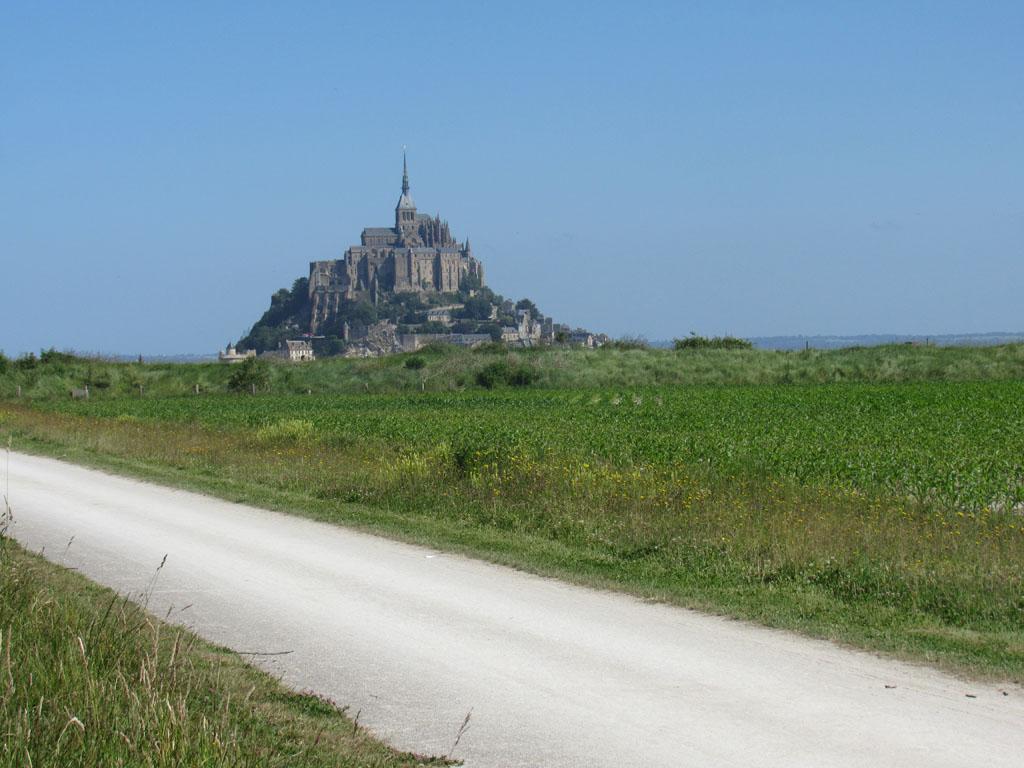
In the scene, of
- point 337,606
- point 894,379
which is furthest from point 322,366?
point 337,606

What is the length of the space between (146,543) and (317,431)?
1528 cm

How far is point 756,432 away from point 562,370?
1613 inches

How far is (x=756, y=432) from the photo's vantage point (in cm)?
2458

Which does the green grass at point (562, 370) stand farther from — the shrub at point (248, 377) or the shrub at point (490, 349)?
the shrub at point (248, 377)

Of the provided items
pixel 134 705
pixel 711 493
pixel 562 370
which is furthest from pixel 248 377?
pixel 134 705

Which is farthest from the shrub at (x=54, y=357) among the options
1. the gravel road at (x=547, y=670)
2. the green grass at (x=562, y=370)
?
the gravel road at (x=547, y=670)

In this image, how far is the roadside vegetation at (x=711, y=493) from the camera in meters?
10.5

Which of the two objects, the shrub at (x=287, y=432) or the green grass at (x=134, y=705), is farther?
the shrub at (x=287, y=432)

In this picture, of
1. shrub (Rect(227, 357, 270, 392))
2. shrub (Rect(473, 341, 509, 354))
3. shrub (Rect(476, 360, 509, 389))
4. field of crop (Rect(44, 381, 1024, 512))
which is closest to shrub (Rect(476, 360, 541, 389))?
shrub (Rect(476, 360, 509, 389))

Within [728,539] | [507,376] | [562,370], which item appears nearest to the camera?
[728,539]

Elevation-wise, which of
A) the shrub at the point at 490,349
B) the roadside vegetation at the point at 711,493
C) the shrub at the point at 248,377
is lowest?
the roadside vegetation at the point at 711,493

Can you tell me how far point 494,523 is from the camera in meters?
15.7

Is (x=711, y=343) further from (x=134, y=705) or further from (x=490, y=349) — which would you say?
(x=134, y=705)

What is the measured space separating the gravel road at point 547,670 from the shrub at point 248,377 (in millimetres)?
55204
